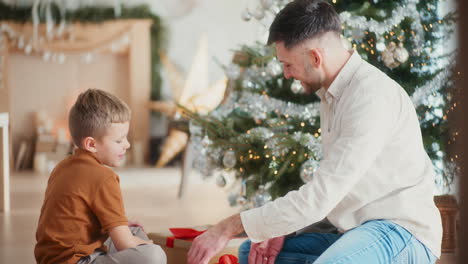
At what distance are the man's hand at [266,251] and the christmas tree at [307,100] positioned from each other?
767 mm

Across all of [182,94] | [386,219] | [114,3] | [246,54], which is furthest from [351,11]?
[114,3]

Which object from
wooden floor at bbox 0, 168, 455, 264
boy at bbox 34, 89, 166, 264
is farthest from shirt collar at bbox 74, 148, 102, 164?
wooden floor at bbox 0, 168, 455, 264

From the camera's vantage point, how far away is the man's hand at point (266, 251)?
5.63 ft

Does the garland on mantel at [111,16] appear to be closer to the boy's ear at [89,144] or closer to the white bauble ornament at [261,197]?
the white bauble ornament at [261,197]

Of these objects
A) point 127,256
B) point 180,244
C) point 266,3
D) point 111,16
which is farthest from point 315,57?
point 111,16

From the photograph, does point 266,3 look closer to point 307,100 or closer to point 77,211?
point 307,100

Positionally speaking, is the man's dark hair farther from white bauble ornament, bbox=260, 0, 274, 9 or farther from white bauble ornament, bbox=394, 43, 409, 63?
white bauble ornament, bbox=260, 0, 274, 9

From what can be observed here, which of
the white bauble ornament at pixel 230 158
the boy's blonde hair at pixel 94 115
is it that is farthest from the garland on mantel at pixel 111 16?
the boy's blonde hair at pixel 94 115

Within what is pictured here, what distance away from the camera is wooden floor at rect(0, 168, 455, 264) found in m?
2.88

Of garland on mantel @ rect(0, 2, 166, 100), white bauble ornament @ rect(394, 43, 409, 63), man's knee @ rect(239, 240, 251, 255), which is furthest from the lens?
garland on mantel @ rect(0, 2, 166, 100)

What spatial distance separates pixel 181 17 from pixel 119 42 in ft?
2.45

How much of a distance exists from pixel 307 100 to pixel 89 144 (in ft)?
4.50

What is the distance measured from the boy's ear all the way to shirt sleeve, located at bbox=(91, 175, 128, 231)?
0.12 m

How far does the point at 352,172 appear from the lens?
1.36 m
